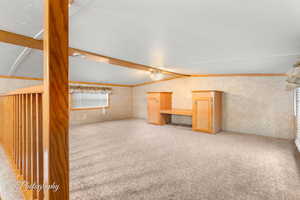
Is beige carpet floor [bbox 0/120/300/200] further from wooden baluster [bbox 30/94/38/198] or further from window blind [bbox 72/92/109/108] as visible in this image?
window blind [bbox 72/92/109/108]

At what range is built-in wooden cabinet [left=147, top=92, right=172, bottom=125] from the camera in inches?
211

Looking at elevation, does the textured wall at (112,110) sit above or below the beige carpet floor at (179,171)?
above

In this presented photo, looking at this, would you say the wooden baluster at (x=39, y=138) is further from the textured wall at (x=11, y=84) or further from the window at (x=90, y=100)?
the window at (x=90, y=100)

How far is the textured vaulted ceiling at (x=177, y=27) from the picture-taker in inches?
55.3

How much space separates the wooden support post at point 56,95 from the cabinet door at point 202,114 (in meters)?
3.97

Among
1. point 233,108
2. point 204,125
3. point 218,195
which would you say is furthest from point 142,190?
Answer: point 233,108

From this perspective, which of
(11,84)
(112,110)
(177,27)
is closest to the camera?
(177,27)

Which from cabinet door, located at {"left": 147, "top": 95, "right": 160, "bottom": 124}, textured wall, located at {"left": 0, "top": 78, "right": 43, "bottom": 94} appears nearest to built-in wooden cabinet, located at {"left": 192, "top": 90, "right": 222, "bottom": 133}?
cabinet door, located at {"left": 147, "top": 95, "right": 160, "bottom": 124}

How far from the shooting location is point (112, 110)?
663 cm

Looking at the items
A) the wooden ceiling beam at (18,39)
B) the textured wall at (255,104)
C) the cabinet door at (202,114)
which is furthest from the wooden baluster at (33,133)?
the textured wall at (255,104)

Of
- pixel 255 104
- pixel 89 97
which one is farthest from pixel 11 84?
pixel 255 104

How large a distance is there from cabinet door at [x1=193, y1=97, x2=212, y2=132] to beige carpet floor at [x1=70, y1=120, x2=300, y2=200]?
99 cm

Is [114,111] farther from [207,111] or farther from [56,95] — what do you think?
[56,95]

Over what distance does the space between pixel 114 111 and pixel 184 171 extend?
5.16m
